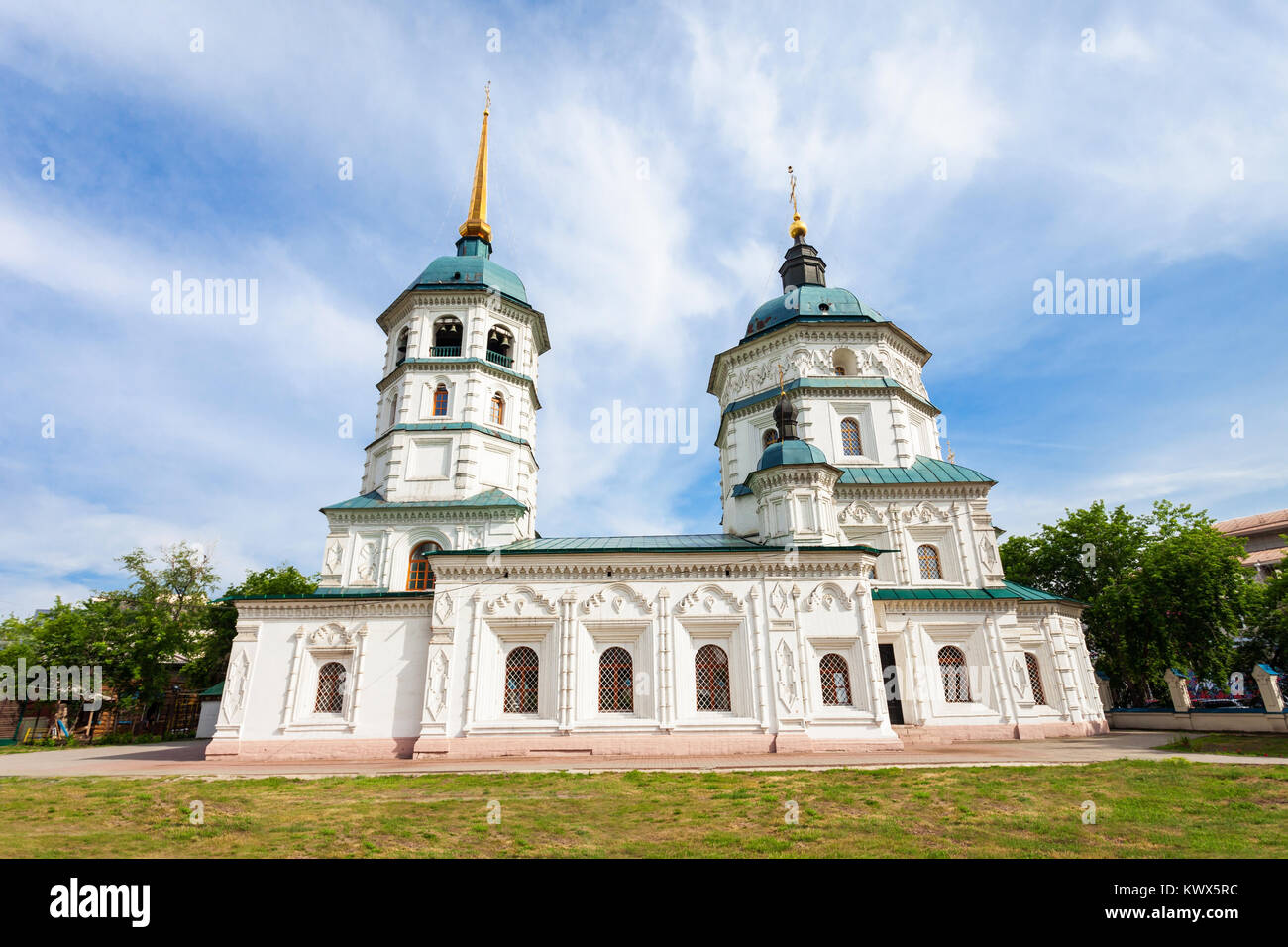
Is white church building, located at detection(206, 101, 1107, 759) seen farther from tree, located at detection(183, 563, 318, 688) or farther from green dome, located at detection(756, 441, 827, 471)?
tree, located at detection(183, 563, 318, 688)

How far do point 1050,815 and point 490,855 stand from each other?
300 inches

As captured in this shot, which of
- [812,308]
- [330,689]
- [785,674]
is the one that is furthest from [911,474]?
[330,689]

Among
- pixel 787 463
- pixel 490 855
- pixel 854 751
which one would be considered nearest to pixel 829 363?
pixel 787 463

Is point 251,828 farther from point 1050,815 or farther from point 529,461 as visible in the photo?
point 529,461

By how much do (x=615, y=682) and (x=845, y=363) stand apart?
675 inches

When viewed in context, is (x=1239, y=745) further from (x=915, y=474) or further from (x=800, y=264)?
(x=800, y=264)

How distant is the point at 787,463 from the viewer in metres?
20.6

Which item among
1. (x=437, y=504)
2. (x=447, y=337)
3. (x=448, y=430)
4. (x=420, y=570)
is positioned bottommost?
(x=420, y=570)

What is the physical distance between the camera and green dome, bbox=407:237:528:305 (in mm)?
25219

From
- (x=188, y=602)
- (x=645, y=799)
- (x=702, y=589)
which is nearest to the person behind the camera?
(x=645, y=799)

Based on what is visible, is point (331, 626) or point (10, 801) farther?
point (331, 626)

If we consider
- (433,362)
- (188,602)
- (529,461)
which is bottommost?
(188,602)

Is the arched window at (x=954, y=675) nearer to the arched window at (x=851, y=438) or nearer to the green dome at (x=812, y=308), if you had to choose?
the arched window at (x=851, y=438)

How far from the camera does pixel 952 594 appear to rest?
71.5 ft
